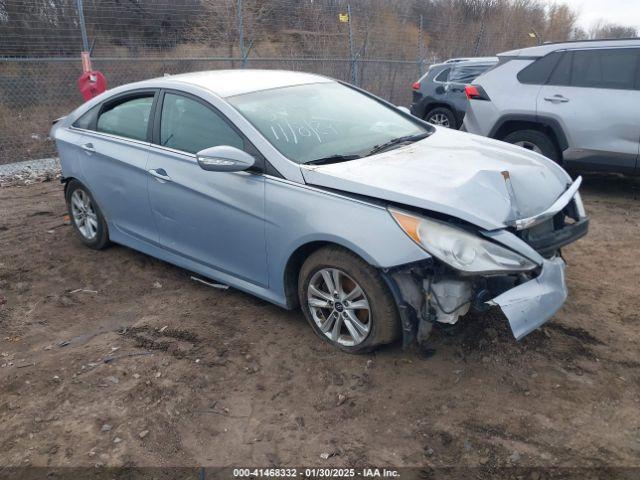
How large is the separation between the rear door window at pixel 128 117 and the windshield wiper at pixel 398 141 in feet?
6.22

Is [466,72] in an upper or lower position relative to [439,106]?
upper

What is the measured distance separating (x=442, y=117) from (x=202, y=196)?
25.2 feet

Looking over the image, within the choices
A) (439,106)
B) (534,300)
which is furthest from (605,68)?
(534,300)

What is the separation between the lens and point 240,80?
4285 mm

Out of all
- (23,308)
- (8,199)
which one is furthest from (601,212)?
(8,199)

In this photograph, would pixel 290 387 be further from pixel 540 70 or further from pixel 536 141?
pixel 540 70

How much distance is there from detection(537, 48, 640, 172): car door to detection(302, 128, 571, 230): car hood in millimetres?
2821

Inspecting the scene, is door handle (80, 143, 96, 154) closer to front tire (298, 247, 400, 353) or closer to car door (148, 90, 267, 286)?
car door (148, 90, 267, 286)

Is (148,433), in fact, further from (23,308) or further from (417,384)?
(23,308)

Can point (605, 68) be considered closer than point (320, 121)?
No

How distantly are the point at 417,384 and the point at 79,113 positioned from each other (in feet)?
13.3

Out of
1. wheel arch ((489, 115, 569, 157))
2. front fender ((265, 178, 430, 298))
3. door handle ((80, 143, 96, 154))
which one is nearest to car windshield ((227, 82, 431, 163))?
front fender ((265, 178, 430, 298))

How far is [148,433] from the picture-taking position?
284 cm

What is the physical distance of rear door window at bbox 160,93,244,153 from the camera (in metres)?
3.86
